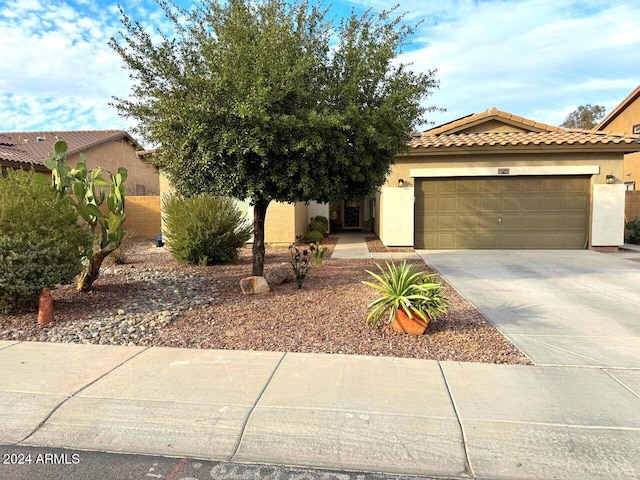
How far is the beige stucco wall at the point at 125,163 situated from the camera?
2405cm

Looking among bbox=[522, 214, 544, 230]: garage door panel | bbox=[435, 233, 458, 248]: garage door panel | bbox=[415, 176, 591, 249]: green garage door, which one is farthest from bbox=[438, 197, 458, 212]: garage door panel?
bbox=[522, 214, 544, 230]: garage door panel

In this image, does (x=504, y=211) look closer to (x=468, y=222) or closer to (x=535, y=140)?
(x=468, y=222)

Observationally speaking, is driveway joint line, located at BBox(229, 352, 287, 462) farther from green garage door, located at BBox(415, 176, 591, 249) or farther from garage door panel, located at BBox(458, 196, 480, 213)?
garage door panel, located at BBox(458, 196, 480, 213)

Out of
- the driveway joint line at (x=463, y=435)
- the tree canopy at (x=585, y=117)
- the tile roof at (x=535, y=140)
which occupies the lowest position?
the driveway joint line at (x=463, y=435)

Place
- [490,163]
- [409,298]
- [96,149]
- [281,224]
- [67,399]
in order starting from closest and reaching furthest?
[67,399]
[409,298]
[490,163]
[281,224]
[96,149]

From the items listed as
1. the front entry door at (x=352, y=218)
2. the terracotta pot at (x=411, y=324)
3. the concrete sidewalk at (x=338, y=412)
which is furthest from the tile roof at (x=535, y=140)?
the front entry door at (x=352, y=218)

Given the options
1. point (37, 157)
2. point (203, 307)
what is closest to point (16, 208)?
point (203, 307)

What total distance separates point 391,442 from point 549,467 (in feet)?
3.41

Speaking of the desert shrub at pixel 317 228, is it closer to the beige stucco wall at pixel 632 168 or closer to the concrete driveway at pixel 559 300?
the concrete driveway at pixel 559 300

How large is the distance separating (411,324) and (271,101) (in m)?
3.59

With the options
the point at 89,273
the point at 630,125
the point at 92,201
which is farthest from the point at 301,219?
the point at 630,125

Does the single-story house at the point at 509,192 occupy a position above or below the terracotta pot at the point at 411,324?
above

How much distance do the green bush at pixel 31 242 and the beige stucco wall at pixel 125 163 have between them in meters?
18.1

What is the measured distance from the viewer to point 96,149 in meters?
24.0
